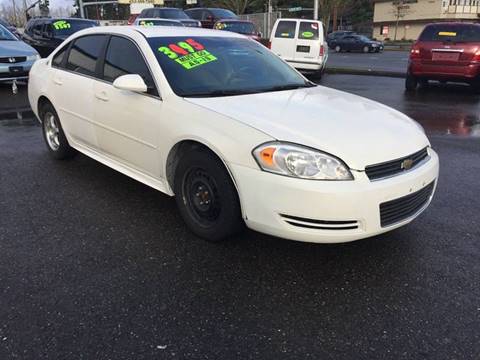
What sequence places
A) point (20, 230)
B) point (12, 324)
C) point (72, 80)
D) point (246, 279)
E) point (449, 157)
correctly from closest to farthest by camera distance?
point (12, 324) < point (246, 279) < point (20, 230) < point (72, 80) < point (449, 157)

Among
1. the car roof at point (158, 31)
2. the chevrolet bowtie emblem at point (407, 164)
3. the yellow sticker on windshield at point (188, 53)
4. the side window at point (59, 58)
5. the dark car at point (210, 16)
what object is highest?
the dark car at point (210, 16)

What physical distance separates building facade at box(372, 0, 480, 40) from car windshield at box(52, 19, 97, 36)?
49234 millimetres

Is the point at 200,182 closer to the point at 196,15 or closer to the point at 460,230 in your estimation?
the point at 460,230

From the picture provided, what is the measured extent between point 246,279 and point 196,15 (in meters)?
22.9

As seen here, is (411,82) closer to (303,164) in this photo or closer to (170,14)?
(303,164)

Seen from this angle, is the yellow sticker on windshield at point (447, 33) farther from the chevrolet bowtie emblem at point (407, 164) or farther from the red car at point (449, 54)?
the chevrolet bowtie emblem at point (407, 164)

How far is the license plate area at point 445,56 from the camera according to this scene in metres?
10.3

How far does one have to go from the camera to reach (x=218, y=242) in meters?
3.36

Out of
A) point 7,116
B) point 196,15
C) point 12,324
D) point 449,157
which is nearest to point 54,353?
point 12,324

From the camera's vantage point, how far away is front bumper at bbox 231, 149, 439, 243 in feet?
9.00

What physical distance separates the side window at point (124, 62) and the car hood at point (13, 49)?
7727mm

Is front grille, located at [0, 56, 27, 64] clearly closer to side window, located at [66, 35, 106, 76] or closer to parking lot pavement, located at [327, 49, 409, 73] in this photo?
side window, located at [66, 35, 106, 76]

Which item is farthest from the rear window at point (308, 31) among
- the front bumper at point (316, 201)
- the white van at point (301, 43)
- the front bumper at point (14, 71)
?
the front bumper at point (316, 201)

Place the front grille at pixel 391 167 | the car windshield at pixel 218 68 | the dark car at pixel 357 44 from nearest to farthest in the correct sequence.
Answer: the front grille at pixel 391 167
the car windshield at pixel 218 68
the dark car at pixel 357 44
